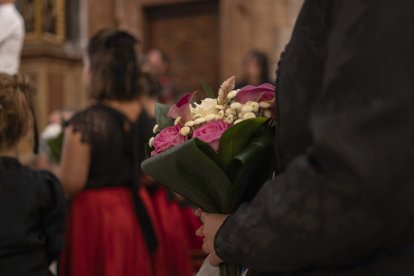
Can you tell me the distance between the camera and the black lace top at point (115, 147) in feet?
10.5

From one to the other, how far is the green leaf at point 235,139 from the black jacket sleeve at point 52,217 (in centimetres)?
127

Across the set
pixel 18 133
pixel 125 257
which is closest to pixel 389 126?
pixel 18 133

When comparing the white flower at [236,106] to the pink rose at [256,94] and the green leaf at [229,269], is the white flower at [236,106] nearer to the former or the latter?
the pink rose at [256,94]

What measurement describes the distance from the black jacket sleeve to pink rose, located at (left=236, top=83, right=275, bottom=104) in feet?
3.99

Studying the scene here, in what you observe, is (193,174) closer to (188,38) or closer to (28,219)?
(28,219)

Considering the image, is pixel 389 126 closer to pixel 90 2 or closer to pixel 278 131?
pixel 278 131

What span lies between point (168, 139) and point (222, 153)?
136mm

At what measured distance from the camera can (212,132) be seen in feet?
4.22

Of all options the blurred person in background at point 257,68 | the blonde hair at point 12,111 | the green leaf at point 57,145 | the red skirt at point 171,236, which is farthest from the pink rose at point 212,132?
the blurred person in background at point 257,68

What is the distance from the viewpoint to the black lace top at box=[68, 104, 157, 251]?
321 centimetres

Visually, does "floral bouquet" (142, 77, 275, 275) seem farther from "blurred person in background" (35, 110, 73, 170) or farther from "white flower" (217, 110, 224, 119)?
"blurred person in background" (35, 110, 73, 170)

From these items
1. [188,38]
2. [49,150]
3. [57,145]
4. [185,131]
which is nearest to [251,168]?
[185,131]

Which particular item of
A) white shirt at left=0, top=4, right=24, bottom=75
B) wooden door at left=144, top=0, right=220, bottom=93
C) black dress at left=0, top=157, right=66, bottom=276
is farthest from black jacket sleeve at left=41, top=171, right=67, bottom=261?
wooden door at left=144, top=0, right=220, bottom=93

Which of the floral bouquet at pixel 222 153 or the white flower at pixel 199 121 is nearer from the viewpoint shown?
the floral bouquet at pixel 222 153
